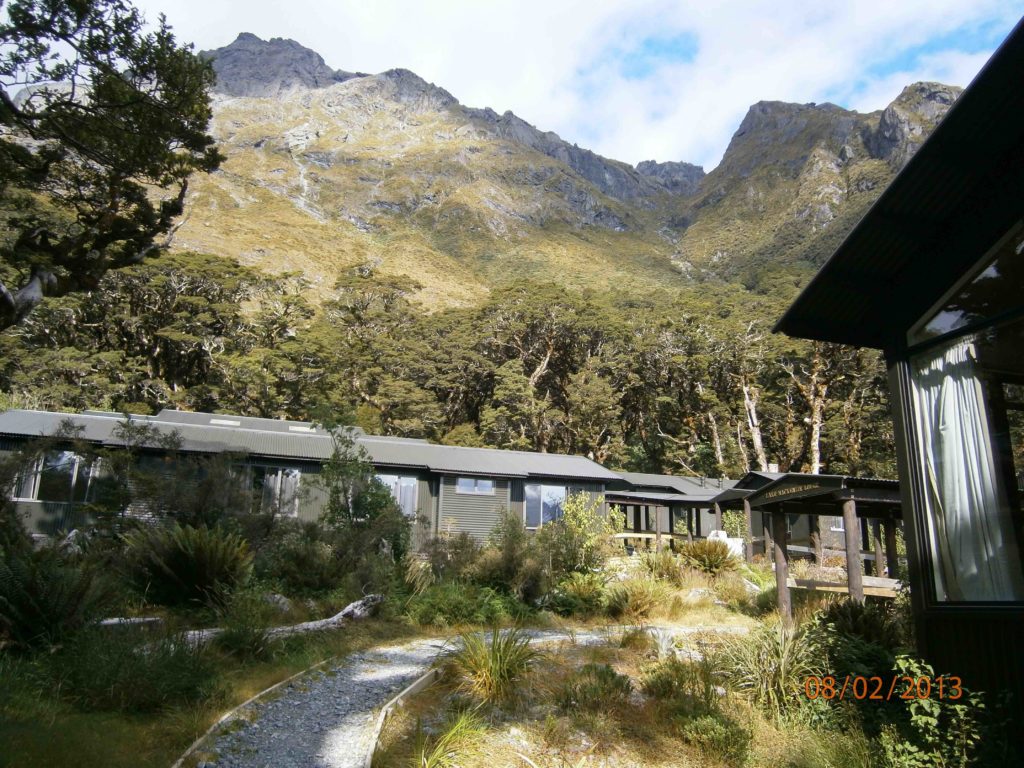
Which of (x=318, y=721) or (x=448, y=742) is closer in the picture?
(x=448, y=742)

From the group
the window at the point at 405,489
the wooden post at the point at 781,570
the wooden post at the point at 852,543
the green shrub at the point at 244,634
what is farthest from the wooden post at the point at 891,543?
the window at the point at 405,489

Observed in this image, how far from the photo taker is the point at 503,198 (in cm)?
13838

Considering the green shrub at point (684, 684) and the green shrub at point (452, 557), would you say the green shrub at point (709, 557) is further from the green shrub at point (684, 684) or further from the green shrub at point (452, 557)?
the green shrub at point (684, 684)

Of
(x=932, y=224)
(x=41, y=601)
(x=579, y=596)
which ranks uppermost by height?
(x=932, y=224)

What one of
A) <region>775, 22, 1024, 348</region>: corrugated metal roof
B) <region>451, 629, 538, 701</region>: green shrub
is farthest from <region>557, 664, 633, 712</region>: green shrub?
<region>775, 22, 1024, 348</region>: corrugated metal roof

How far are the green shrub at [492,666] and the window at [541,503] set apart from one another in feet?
61.1

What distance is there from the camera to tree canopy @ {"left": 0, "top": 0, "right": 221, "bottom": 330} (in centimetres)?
839

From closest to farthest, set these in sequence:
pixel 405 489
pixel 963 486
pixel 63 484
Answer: pixel 963 486
pixel 63 484
pixel 405 489

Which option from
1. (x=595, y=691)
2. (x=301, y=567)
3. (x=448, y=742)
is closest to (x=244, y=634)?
(x=448, y=742)

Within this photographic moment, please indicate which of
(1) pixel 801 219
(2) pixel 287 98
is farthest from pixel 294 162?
(1) pixel 801 219

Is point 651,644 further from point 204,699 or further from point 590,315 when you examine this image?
point 590,315

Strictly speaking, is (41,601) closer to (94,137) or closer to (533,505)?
(94,137)

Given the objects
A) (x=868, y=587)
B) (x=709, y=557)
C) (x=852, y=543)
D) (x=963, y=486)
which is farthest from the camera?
(x=709, y=557)

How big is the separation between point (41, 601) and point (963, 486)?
7836mm
